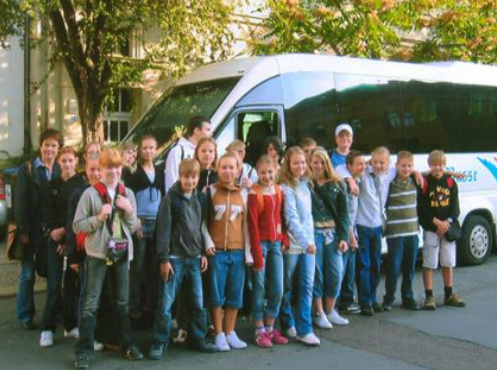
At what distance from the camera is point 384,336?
6441 mm

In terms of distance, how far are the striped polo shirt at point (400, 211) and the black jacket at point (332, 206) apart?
36.0 inches

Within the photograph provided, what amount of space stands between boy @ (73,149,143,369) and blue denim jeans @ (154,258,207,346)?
296 millimetres

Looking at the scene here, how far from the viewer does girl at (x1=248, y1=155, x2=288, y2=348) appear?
19.9 feet

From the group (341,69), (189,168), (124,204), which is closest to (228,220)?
(189,168)

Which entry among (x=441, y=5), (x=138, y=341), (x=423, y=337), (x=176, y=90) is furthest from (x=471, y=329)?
(x=441, y=5)

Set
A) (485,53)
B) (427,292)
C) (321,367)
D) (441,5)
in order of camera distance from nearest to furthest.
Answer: (321,367)
(427,292)
(441,5)
(485,53)

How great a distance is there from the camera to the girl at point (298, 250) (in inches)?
244

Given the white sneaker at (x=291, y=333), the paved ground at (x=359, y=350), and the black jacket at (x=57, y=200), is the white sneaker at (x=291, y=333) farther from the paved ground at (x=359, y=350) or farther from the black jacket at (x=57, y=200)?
the black jacket at (x=57, y=200)

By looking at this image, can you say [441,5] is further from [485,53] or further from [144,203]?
[144,203]

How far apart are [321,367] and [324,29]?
9.16 m

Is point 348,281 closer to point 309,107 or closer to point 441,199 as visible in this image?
point 441,199

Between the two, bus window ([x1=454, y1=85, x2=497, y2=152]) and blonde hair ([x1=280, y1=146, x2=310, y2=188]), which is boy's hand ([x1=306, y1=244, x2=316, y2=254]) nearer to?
blonde hair ([x1=280, y1=146, x2=310, y2=188])

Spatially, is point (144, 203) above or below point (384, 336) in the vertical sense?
above

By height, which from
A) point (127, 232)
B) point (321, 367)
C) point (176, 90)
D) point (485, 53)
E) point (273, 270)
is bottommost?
point (321, 367)
